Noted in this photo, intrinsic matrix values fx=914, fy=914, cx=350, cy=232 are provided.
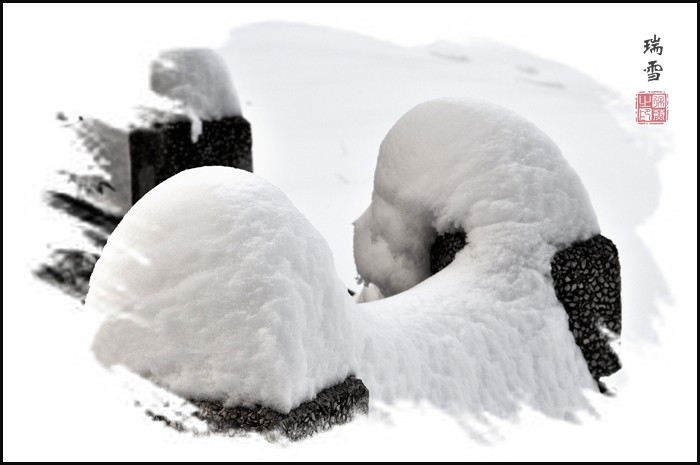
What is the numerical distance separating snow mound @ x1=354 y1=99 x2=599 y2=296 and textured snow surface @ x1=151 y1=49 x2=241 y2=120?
3.02m

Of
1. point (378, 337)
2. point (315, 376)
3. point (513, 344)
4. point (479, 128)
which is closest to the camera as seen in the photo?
point (315, 376)

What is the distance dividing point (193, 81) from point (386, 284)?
3.39 m

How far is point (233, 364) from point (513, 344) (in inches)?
70.5

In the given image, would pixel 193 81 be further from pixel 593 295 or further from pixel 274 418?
pixel 274 418

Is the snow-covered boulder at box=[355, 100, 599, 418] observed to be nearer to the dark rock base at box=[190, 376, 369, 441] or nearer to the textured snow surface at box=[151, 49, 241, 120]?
the dark rock base at box=[190, 376, 369, 441]

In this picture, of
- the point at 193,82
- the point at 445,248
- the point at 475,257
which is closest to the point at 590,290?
the point at 475,257

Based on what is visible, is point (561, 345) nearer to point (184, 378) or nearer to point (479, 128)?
point (479, 128)

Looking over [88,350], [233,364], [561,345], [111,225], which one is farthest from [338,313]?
[111,225]

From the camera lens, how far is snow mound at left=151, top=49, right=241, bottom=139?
24.9 feet

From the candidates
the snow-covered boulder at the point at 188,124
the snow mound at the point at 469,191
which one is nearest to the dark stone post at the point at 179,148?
the snow-covered boulder at the point at 188,124

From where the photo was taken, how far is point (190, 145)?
7.57m

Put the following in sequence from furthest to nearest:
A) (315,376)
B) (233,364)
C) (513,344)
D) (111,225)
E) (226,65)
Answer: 1. (226,65)
2. (111,225)
3. (513,344)
4. (315,376)
5. (233,364)

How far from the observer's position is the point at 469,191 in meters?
4.61

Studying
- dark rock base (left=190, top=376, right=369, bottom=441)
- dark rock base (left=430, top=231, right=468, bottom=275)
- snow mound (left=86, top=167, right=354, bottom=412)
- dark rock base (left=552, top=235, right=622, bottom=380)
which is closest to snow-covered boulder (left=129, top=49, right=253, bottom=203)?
dark rock base (left=430, top=231, right=468, bottom=275)
